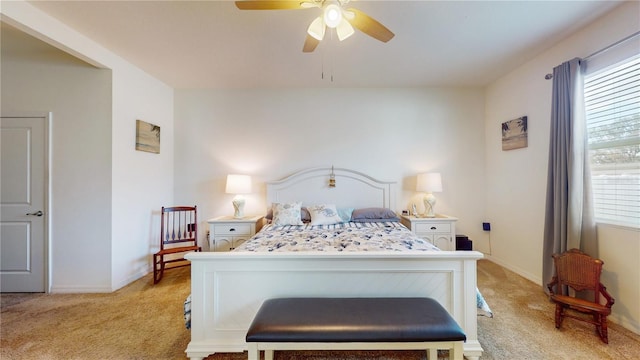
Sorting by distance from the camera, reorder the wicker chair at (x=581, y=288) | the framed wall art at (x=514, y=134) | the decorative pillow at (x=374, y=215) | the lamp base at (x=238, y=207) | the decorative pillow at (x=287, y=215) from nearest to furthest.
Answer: the wicker chair at (x=581, y=288) < the framed wall art at (x=514, y=134) < the decorative pillow at (x=287, y=215) < the decorative pillow at (x=374, y=215) < the lamp base at (x=238, y=207)

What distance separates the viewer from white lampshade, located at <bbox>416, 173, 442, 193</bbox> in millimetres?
3319

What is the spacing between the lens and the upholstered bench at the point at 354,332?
1288 millimetres

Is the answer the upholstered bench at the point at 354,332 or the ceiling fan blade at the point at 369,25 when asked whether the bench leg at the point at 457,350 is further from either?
the ceiling fan blade at the point at 369,25

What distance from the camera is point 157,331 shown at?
1990mm

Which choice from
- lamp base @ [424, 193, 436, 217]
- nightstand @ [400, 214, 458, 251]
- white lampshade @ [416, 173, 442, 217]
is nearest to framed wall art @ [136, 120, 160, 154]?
nightstand @ [400, 214, 458, 251]

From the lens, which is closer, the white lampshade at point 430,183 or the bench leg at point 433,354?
the bench leg at point 433,354

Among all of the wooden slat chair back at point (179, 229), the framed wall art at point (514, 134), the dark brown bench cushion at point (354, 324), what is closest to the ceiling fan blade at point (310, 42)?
the dark brown bench cushion at point (354, 324)

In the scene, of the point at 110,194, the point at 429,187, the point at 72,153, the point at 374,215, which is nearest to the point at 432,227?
the point at 429,187

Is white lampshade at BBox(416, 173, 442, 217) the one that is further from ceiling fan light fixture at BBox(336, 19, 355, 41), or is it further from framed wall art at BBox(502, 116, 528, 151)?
ceiling fan light fixture at BBox(336, 19, 355, 41)

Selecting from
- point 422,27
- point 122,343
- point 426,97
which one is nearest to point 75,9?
point 122,343

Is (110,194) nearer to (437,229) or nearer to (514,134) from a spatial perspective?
(437,229)

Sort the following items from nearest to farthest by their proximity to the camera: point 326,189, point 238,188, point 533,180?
point 533,180, point 238,188, point 326,189

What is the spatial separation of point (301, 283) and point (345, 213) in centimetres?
177

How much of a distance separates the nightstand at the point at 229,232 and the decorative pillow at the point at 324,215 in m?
0.80
